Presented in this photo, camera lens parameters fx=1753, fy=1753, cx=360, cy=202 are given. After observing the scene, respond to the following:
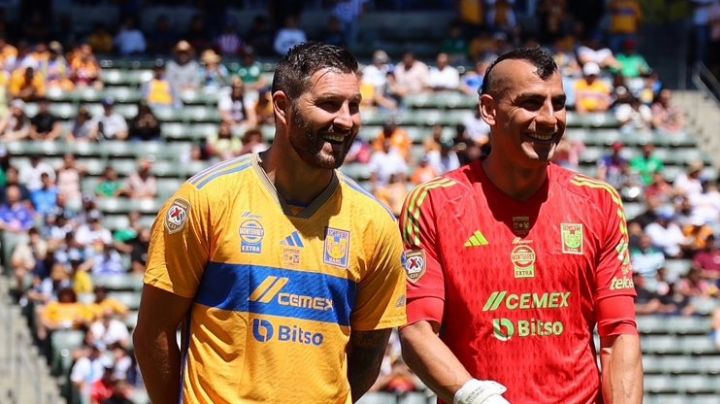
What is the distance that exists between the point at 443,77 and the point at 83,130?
16.8 feet

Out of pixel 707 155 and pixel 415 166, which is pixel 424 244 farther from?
pixel 707 155

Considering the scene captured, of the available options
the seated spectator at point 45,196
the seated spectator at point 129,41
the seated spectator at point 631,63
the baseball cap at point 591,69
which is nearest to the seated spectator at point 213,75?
the seated spectator at point 129,41

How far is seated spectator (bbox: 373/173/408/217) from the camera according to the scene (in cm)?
1916

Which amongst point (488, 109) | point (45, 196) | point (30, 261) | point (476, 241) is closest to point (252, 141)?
point (45, 196)

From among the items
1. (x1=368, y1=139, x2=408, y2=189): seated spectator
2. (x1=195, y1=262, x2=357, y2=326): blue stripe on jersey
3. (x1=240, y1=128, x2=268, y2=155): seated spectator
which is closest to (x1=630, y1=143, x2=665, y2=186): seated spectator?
(x1=368, y1=139, x2=408, y2=189): seated spectator

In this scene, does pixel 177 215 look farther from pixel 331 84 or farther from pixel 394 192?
pixel 394 192

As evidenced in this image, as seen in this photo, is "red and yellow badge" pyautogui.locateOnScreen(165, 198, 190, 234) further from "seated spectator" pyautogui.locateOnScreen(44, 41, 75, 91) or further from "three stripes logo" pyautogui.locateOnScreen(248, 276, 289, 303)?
"seated spectator" pyautogui.locateOnScreen(44, 41, 75, 91)

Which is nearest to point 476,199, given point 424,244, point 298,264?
point 424,244

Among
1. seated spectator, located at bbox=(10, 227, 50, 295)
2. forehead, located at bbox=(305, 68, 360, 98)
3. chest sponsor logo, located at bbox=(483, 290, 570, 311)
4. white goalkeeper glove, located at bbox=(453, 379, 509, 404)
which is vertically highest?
forehead, located at bbox=(305, 68, 360, 98)

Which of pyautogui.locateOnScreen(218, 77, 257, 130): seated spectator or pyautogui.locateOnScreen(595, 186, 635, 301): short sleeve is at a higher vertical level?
pyautogui.locateOnScreen(595, 186, 635, 301): short sleeve

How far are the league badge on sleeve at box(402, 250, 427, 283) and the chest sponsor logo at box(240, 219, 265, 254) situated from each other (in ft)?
2.58

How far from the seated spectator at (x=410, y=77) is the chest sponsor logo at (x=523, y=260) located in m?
16.3

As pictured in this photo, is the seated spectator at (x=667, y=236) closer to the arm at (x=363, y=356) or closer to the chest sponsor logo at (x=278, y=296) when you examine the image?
the arm at (x=363, y=356)

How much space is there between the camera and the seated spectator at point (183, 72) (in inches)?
874
